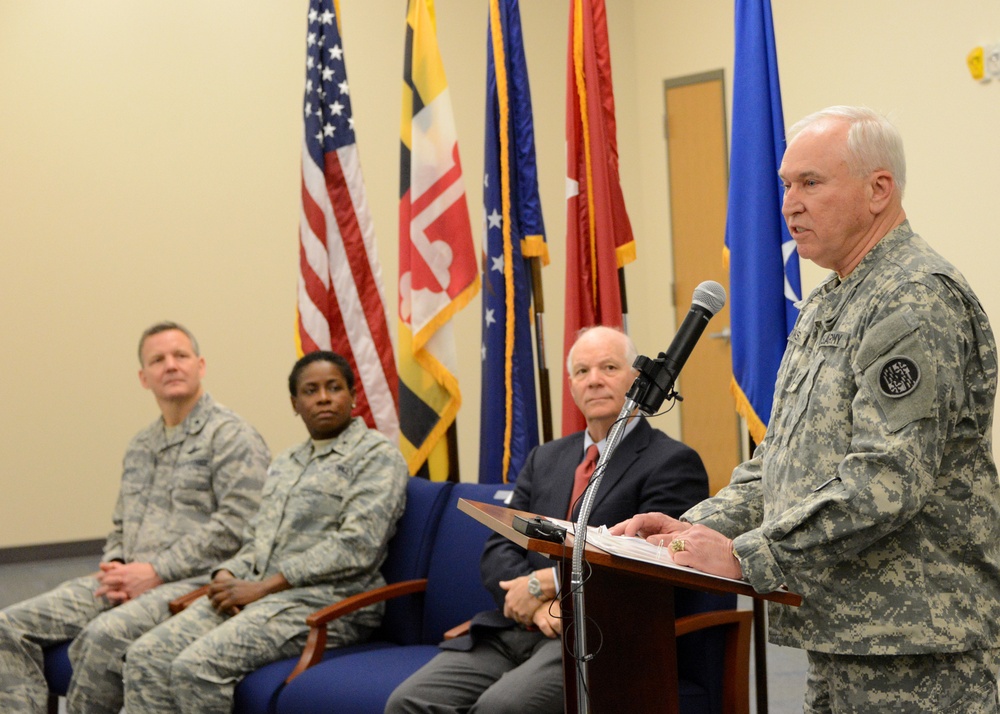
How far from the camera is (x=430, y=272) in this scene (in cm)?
409

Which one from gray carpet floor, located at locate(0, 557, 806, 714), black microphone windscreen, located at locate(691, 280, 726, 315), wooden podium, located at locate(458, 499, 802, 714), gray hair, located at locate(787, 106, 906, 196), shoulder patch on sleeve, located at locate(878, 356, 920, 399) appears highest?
gray hair, located at locate(787, 106, 906, 196)

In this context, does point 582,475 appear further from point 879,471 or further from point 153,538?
point 153,538

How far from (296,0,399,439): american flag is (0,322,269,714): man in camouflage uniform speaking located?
1.66 feet

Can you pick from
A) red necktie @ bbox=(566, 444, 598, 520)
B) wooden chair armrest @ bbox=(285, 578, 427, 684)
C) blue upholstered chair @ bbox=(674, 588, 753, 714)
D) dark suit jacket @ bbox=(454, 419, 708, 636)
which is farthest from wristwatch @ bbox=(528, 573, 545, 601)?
wooden chair armrest @ bbox=(285, 578, 427, 684)

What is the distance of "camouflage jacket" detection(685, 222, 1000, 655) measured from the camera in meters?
1.58

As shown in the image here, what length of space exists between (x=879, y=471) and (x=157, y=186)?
5.77 m

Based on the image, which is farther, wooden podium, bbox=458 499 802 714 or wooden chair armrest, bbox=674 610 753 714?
wooden chair armrest, bbox=674 610 753 714

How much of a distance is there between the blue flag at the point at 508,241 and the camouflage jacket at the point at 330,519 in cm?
50

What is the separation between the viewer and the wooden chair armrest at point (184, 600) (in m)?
3.51

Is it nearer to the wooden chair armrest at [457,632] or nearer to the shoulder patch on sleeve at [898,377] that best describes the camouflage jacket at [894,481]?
the shoulder patch on sleeve at [898,377]

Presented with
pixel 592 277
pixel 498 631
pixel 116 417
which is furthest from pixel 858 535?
pixel 116 417

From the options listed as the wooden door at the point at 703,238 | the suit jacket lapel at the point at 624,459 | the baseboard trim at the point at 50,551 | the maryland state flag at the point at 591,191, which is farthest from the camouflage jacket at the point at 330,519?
the wooden door at the point at 703,238

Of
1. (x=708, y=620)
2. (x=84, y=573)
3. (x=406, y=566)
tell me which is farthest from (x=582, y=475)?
(x=84, y=573)

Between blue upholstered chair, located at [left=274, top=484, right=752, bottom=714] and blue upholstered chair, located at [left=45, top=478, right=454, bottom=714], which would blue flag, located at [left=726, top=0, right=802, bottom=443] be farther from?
blue upholstered chair, located at [left=45, top=478, right=454, bottom=714]
